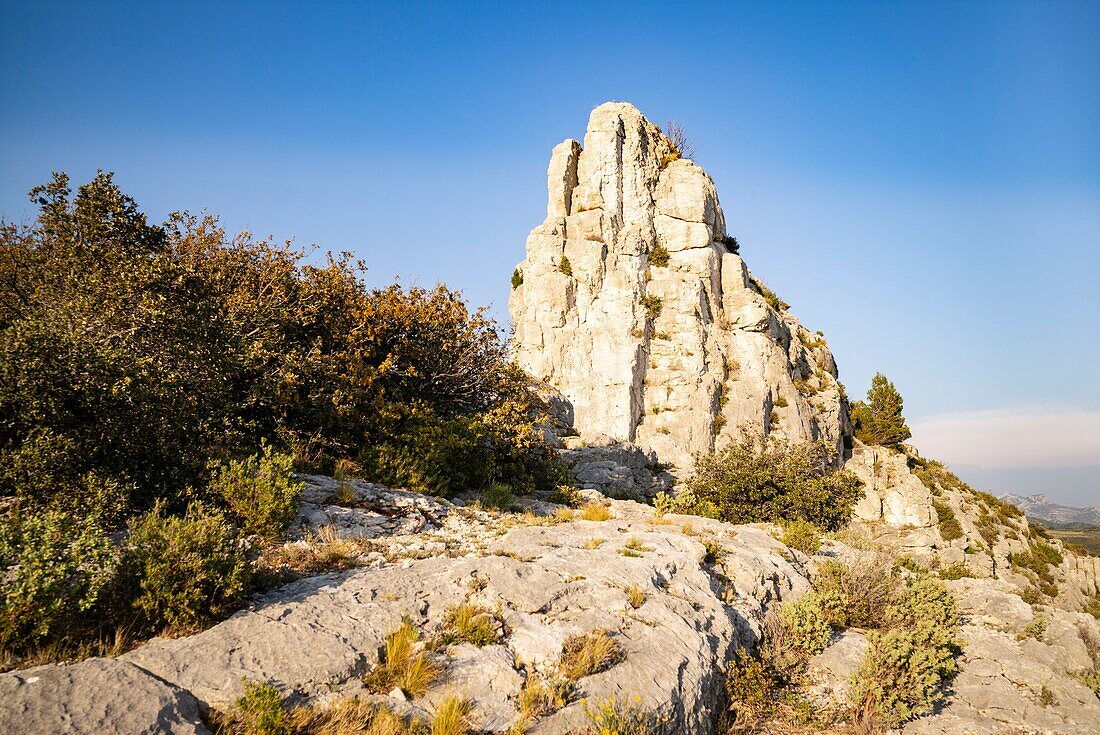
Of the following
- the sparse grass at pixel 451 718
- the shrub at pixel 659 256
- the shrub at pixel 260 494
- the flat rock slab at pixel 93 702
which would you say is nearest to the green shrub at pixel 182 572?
the flat rock slab at pixel 93 702

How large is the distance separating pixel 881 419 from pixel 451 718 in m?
58.5

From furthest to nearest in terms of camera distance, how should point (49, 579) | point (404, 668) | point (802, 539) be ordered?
point (802, 539) → point (404, 668) → point (49, 579)

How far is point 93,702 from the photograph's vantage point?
454 centimetres

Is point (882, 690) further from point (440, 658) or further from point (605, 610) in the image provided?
point (440, 658)

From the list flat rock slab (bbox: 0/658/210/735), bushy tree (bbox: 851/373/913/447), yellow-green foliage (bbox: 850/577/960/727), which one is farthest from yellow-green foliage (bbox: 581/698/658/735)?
bushy tree (bbox: 851/373/913/447)

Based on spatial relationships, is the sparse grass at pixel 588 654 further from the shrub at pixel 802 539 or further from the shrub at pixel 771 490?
the shrub at pixel 771 490

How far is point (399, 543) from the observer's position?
989 cm

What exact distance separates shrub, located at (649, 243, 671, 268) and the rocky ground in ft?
133

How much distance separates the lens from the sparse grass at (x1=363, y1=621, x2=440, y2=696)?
585 centimetres

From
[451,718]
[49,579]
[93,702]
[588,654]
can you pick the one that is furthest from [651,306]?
[93,702]

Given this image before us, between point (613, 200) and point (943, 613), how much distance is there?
49223 mm

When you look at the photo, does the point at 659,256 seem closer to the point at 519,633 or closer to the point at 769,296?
the point at 769,296

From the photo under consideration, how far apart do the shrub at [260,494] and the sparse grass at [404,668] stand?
3.70 m

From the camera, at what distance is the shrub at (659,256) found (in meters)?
51.1
